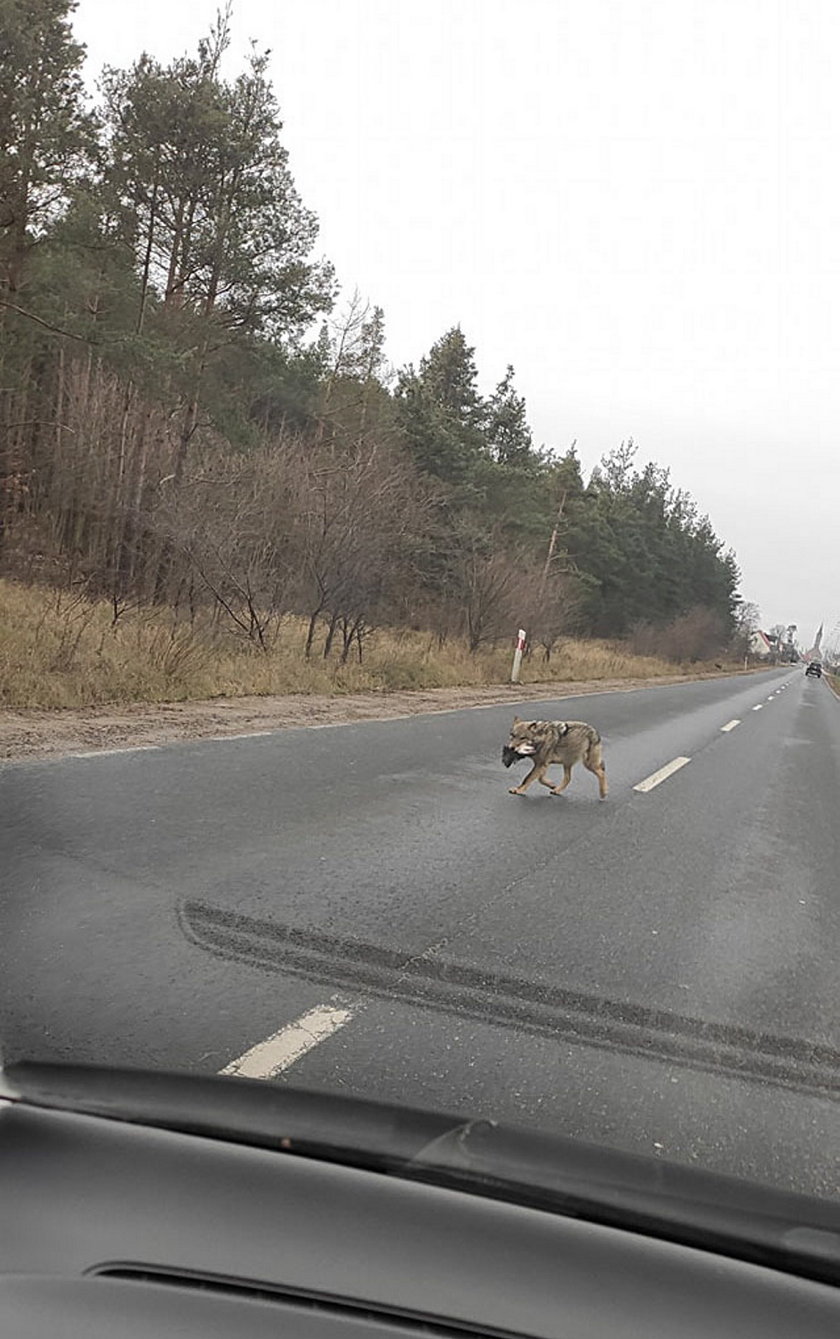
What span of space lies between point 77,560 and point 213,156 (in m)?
10.4

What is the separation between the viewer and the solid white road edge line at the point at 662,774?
1094cm

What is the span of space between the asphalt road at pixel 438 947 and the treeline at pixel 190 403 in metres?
10.3

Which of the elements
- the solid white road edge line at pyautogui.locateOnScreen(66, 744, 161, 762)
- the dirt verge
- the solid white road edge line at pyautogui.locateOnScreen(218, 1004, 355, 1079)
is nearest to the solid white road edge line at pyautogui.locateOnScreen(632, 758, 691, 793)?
the dirt verge

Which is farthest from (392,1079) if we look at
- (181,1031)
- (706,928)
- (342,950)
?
(706,928)

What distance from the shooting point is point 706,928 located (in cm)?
564

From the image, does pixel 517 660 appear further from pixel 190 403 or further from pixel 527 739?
pixel 527 739

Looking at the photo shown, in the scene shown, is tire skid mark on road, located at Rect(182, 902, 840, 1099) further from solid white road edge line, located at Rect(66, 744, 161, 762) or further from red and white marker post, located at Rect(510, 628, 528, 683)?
red and white marker post, located at Rect(510, 628, 528, 683)

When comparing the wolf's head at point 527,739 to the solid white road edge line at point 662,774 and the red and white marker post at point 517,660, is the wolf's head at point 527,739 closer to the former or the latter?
the solid white road edge line at point 662,774

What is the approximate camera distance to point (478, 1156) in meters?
2.10

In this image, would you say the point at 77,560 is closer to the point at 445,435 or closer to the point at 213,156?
the point at 213,156

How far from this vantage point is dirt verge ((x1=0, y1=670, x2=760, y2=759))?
367 inches

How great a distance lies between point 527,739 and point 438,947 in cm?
481

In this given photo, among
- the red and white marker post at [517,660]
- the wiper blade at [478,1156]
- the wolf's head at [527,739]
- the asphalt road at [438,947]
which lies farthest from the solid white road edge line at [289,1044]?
the red and white marker post at [517,660]

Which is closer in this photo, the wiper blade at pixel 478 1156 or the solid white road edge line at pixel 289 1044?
the wiper blade at pixel 478 1156
